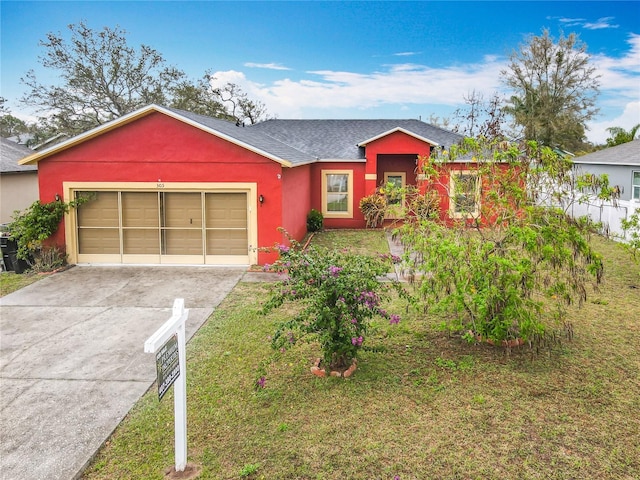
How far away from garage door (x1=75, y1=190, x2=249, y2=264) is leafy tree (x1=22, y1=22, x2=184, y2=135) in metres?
25.4

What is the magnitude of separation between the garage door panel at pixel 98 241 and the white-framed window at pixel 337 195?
365 inches

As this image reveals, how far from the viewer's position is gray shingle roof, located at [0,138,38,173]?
18.7 metres

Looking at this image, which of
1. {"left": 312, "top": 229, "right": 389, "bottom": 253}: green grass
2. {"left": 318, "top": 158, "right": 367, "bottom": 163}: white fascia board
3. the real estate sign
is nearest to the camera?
the real estate sign

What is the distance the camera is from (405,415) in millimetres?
5531

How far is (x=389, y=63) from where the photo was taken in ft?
132

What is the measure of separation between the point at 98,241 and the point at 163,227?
183cm

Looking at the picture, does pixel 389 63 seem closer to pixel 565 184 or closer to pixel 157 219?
pixel 157 219

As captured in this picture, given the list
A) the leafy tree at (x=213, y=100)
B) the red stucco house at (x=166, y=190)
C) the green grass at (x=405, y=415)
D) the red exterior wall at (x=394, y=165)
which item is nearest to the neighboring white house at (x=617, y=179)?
the red exterior wall at (x=394, y=165)

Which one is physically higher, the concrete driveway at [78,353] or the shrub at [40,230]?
the shrub at [40,230]

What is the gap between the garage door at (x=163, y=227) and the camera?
1314cm

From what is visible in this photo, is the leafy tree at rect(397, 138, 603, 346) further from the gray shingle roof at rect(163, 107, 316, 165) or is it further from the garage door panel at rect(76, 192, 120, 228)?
the garage door panel at rect(76, 192, 120, 228)

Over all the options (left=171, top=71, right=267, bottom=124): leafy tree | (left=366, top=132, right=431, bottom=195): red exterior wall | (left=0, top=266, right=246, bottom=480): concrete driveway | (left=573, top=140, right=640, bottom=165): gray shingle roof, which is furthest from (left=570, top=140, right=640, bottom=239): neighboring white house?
(left=171, top=71, right=267, bottom=124): leafy tree

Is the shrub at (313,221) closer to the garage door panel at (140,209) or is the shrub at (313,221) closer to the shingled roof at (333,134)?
the shingled roof at (333,134)

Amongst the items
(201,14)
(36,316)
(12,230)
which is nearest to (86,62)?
(201,14)
